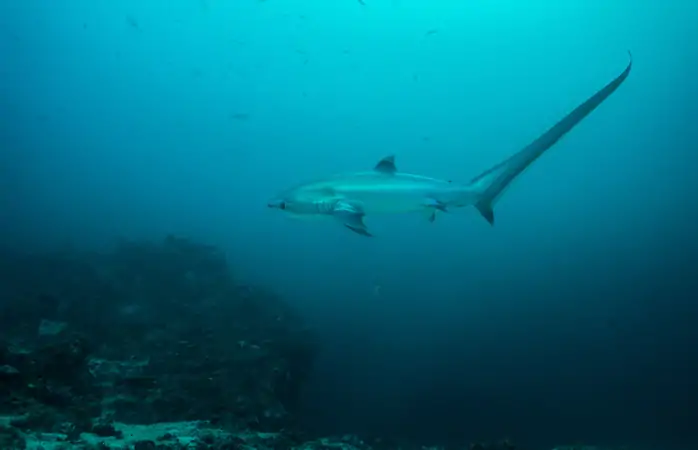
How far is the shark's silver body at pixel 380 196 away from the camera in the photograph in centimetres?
391

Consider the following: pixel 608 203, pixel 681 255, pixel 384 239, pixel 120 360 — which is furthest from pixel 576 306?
pixel 608 203

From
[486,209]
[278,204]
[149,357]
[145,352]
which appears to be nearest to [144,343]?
[145,352]

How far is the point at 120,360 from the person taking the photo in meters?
9.09

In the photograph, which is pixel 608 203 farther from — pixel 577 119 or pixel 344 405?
pixel 577 119

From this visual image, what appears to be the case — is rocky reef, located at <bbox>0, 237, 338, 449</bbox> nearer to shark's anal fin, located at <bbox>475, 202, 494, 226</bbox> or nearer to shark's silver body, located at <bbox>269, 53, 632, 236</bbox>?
shark's silver body, located at <bbox>269, 53, 632, 236</bbox>

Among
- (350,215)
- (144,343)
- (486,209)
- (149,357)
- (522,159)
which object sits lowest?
(149,357)

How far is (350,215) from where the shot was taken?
392cm

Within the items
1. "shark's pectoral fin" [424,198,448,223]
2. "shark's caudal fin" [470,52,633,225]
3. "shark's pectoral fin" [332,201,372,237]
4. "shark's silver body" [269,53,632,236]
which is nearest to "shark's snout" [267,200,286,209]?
"shark's silver body" [269,53,632,236]

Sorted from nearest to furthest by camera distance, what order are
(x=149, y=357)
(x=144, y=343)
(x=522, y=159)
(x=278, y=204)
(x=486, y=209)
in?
(x=522, y=159) < (x=486, y=209) < (x=278, y=204) < (x=149, y=357) < (x=144, y=343)

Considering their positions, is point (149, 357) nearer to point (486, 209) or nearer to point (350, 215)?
point (350, 215)

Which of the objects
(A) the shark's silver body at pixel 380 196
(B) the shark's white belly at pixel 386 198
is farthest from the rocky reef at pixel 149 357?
(B) the shark's white belly at pixel 386 198

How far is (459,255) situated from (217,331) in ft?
161

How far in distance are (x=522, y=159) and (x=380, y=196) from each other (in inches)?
41.1

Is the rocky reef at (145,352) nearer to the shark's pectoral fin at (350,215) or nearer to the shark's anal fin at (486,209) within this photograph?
the shark's pectoral fin at (350,215)
